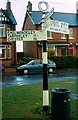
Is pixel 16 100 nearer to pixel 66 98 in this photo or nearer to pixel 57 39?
pixel 66 98

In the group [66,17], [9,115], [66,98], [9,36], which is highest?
[66,17]

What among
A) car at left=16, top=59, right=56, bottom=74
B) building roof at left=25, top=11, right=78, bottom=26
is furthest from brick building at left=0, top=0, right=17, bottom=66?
car at left=16, top=59, right=56, bottom=74

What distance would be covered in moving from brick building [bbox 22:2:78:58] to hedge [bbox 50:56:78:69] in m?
3.32

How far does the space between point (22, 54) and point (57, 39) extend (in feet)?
20.9

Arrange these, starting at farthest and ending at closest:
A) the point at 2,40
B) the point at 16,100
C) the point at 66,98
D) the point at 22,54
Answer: the point at 22,54
the point at 2,40
the point at 16,100
the point at 66,98

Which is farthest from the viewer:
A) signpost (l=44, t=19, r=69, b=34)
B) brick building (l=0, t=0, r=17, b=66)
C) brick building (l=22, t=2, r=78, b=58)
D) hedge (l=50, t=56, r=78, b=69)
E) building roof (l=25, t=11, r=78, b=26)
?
building roof (l=25, t=11, r=78, b=26)

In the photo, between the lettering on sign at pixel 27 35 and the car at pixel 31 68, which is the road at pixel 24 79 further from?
the lettering on sign at pixel 27 35

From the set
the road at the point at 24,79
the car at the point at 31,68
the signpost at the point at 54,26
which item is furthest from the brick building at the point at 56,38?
the signpost at the point at 54,26

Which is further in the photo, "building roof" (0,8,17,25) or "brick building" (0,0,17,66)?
"building roof" (0,8,17,25)

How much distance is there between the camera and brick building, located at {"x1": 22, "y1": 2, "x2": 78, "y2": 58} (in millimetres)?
42725

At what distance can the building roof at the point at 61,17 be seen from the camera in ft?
146

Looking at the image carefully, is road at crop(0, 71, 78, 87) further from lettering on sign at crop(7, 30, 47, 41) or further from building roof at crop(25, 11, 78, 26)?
building roof at crop(25, 11, 78, 26)

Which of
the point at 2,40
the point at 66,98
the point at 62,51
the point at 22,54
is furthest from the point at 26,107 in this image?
the point at 22,54

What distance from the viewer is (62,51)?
4369cm
